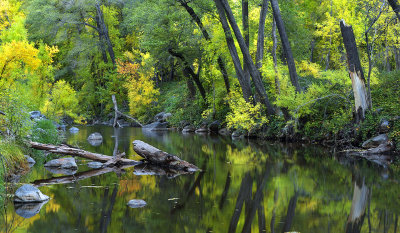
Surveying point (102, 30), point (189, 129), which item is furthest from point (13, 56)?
point (102, 30)

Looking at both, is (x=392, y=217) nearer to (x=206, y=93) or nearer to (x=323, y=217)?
(x=323, y=217)

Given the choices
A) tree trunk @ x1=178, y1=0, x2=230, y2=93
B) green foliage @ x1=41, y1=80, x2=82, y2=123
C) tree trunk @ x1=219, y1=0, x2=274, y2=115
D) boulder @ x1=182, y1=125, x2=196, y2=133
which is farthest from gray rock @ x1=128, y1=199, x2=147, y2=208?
boulder @ x1=182, y1=125, x2=196, y2=133

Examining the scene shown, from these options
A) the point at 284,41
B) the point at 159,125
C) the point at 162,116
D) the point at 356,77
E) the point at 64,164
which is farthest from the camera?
the point at 162,116

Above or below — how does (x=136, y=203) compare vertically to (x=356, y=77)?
below

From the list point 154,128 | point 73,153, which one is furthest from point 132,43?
point 73,153

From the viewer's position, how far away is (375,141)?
13.5m

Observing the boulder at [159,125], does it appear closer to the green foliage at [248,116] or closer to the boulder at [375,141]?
the green foliage at [248,116]

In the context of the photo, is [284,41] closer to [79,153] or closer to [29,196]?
[79,153]

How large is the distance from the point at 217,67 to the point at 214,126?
3818mm

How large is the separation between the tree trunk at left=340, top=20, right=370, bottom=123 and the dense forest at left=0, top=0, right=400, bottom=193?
36mm

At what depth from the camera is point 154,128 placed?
2981cm

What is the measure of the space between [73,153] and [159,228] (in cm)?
636

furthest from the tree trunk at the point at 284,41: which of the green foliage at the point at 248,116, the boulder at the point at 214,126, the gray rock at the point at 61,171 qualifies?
the gray rock at the point at 61,171

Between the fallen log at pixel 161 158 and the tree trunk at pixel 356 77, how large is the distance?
22.9 ft
